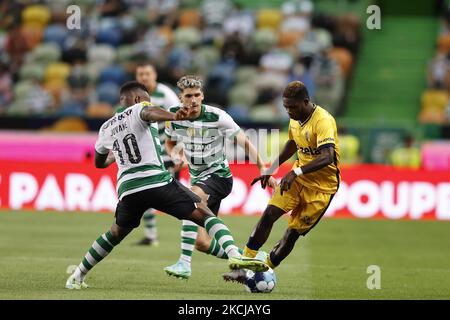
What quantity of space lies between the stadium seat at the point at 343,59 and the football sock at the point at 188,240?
16.2m

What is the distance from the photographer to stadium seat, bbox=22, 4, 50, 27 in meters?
28.8

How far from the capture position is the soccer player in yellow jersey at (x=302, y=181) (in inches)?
390

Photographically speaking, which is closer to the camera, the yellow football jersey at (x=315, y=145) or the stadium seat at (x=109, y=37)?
the yellow football jersey at (x=315, y=145)

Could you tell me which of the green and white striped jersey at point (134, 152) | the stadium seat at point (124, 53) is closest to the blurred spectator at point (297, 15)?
the stadium seat at point (124, 53)

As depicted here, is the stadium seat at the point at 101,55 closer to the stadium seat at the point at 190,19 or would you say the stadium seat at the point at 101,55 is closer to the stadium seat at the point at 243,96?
the stadium seat at the point at 190,19

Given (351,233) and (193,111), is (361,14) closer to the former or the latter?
(351,233)

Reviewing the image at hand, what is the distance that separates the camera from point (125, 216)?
955cm

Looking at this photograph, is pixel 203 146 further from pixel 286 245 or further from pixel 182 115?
pixel 182 115

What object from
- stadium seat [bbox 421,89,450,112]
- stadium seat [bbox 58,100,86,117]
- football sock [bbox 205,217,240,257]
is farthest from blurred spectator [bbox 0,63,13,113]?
football sock [bbox 205,217,240,257]

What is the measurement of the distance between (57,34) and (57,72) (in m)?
1.75

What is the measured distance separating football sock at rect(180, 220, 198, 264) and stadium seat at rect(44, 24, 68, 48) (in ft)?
58.2

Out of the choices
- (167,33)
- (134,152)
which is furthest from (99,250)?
(167,33)

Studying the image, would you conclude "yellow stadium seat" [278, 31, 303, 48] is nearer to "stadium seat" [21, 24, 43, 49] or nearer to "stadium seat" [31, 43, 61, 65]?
"stadium seat" [31, 43, 61, 65]
